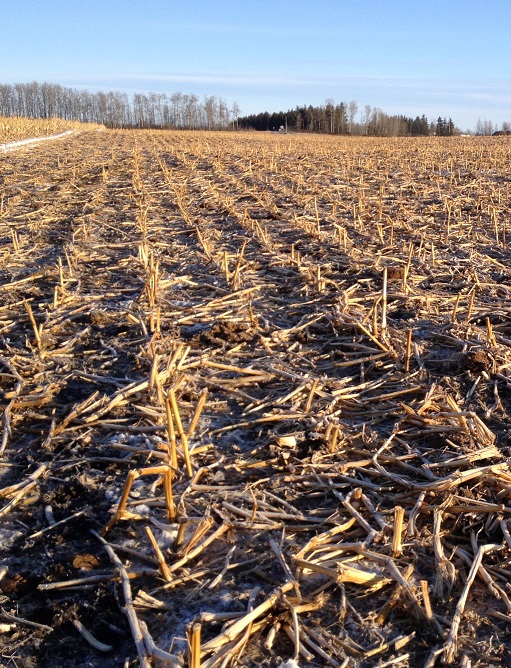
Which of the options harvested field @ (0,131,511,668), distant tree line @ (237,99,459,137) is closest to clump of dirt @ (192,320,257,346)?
harvested field @ (0,131,511,668)

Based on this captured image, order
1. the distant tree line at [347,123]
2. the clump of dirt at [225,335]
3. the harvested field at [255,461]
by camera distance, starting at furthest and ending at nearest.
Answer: the distant tree line at [347,123], the clump of dirt at [225,335], the harvested field at [255,461]

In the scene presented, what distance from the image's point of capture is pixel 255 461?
326cm

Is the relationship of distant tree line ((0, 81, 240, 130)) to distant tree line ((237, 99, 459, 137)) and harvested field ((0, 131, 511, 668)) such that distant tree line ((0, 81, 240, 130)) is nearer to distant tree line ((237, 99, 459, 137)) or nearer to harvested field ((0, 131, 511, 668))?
distant tree line ((237, 99, 459, 137))

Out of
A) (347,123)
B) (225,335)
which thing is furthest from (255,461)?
(347,123)

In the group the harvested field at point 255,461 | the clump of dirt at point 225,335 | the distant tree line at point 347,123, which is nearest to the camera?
the harvested field at point 255,461

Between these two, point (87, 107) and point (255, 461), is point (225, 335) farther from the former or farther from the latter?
point (87, 107)

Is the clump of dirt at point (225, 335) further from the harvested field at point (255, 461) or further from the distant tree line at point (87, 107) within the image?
the distant tree line at point (87, 107)

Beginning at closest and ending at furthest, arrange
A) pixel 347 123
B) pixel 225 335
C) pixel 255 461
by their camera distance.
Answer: pixel 255 461 < pixel 225 335 < pixel 347 123

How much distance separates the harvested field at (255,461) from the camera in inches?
89.6

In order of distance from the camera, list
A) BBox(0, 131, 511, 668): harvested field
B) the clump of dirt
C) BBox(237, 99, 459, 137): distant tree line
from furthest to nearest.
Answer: BBox(237, 99, 459, 137): distant tree line < the clump of dirt < BBox(0, 131, 511, 668): harvested field

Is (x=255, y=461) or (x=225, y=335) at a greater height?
(x=225, y=335)

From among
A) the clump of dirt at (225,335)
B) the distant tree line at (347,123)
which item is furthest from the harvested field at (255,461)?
the distant tree line at (347,123)

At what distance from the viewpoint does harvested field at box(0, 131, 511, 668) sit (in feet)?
7.47

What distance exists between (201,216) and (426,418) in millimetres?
7280
